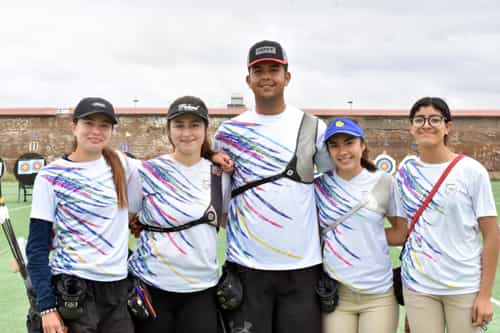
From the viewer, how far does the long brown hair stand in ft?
9.24

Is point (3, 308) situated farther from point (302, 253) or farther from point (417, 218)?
point (417, 218)

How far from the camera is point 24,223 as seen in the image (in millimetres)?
10664

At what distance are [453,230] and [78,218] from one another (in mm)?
1945

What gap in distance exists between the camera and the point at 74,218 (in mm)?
2682

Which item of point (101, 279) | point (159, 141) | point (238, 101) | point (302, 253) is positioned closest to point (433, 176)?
point (302, 253)

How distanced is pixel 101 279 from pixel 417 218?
5.62ft

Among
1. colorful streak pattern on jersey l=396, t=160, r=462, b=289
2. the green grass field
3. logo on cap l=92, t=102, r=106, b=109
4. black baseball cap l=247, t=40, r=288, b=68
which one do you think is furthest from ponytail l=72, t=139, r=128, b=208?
the green grass field

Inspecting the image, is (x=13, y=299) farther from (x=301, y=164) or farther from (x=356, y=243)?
(x=356, y=243)

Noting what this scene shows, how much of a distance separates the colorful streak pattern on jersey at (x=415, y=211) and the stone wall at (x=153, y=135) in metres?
22.4

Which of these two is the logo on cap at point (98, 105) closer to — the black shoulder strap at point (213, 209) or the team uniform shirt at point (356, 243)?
the black shoulder strap at point (213, 209)

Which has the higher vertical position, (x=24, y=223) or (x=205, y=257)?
(x=205, y=257)

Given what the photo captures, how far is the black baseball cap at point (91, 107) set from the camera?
277 cm

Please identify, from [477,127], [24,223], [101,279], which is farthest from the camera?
[477,127]

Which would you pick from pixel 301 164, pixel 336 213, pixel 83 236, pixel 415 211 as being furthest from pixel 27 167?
pixel 415 211
